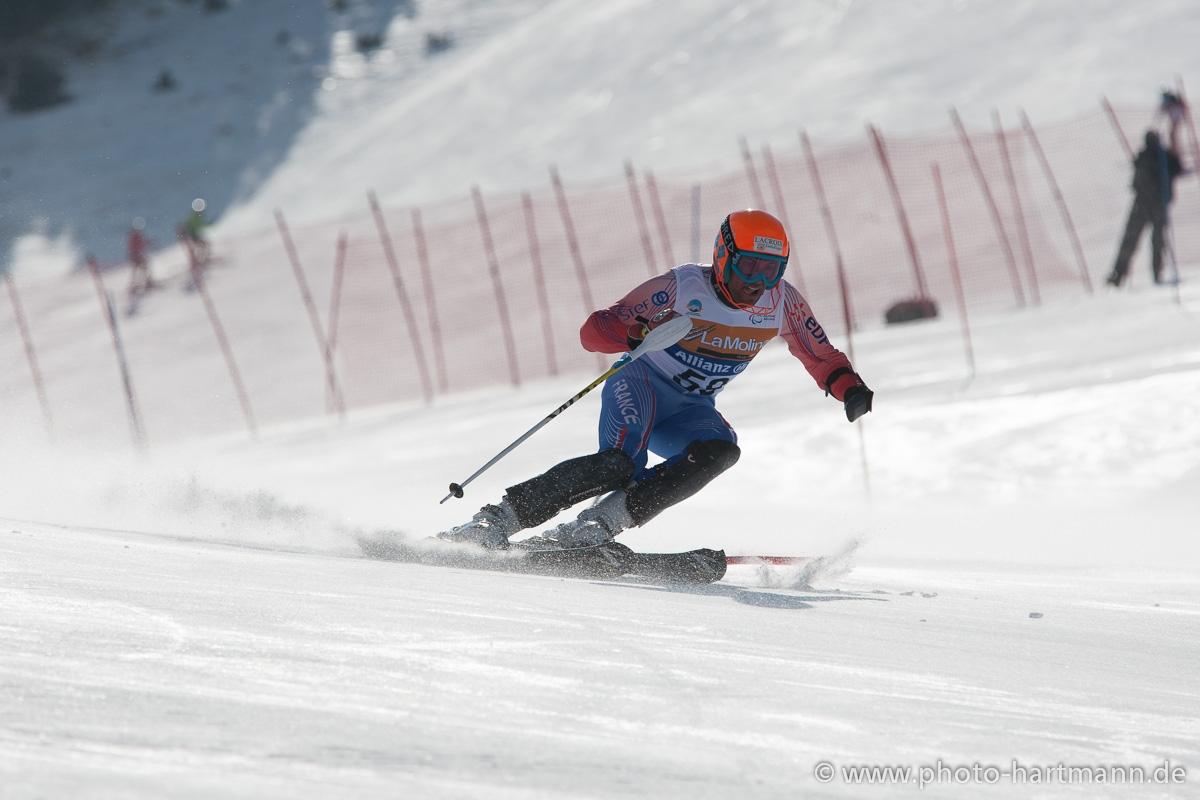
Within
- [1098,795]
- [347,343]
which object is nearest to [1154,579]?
[1098,795]

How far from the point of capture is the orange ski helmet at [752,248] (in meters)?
5.66

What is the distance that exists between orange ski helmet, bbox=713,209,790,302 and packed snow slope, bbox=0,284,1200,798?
1.18m

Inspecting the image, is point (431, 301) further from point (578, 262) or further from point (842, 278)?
point (842, 278)

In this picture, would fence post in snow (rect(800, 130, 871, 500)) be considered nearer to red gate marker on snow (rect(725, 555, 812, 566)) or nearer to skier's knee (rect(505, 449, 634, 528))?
red gate marker on snow (rect(725, 555, 812, 566))

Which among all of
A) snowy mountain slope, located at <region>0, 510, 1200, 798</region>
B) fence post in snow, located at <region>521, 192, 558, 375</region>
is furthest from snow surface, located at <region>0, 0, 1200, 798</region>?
fence post in snow, located at <region>521, 192, 558, 375</region>

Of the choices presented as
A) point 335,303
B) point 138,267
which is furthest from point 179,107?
point 335,303

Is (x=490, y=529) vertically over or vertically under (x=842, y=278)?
under

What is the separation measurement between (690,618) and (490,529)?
1.67 metres

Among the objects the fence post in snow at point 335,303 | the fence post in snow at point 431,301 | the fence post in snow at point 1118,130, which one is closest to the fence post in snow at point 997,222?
the fence post in snow at point 1118,130

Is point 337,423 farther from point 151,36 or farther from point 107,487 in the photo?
point 151,36

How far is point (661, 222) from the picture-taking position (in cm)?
2047

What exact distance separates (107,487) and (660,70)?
25.9m

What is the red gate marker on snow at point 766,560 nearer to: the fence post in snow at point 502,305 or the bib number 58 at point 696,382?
the bib number 58 at point 696,382

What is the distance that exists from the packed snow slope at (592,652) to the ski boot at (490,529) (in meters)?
0.51
